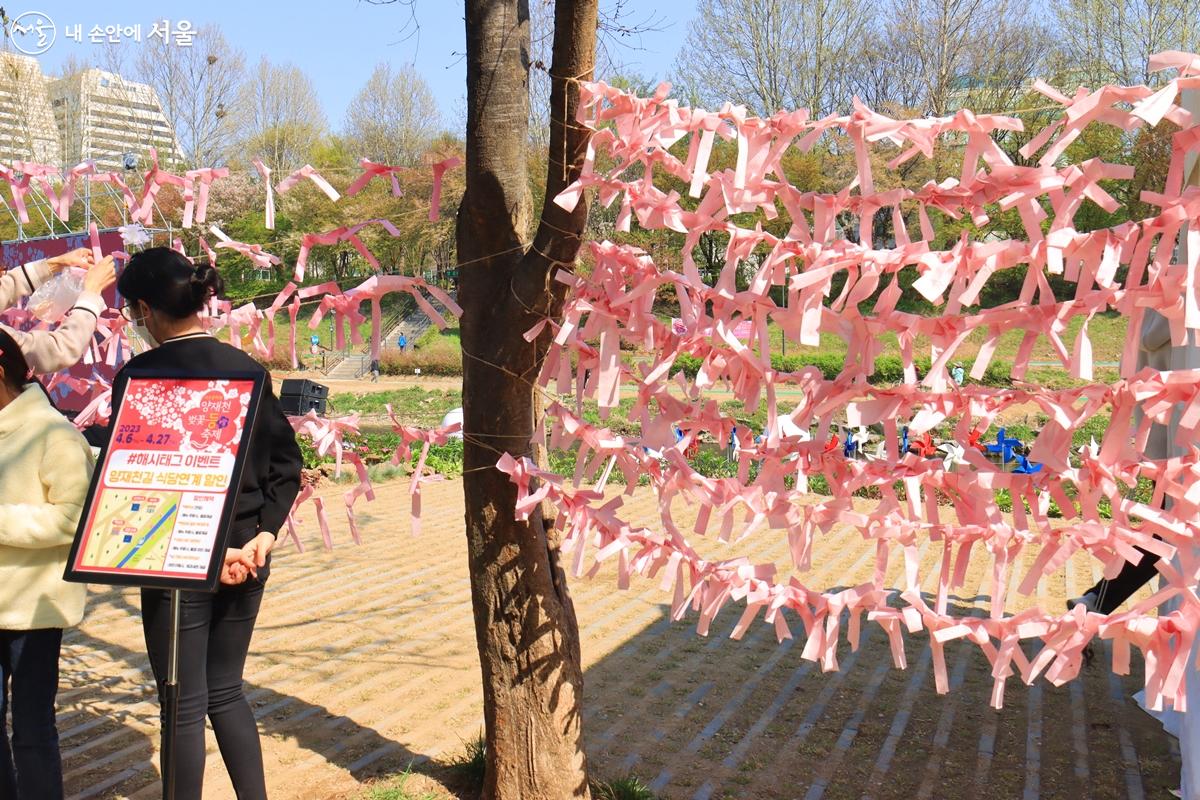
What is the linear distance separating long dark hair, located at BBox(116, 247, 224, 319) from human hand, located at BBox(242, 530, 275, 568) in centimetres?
66

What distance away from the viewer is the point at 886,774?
3.83 meters

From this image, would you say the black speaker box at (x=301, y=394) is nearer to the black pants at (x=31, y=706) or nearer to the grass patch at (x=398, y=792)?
the grass patch at (x=398, y=792)

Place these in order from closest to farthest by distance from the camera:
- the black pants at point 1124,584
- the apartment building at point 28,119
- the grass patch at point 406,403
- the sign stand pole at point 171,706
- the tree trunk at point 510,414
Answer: the sign stand pole at point 171,706 → the tree trunk at point 510,414 → the black pants at point 1124,584 → the grass patch at point 406,403 → the apartment building at point 28,119

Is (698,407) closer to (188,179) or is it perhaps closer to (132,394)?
(132,394)

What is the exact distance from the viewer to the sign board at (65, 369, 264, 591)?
2340 millimetres

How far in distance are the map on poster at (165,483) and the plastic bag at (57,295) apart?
1.44 meters

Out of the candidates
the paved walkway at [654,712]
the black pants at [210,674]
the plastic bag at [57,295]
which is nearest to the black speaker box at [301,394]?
the paved walkway at [654,712]

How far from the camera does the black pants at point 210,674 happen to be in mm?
2742

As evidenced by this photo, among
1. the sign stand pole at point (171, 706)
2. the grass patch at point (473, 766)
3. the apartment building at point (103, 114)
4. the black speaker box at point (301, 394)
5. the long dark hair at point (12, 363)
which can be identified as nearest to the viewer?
the sign stand pole at point (171, 706)

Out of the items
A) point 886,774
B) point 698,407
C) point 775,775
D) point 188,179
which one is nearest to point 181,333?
point 188,179

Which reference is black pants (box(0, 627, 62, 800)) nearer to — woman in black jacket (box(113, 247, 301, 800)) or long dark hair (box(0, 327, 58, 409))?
woman in black jacket (box(113, 247, 301, 800))

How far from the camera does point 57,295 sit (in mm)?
3730

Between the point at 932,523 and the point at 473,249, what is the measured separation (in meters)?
1.58

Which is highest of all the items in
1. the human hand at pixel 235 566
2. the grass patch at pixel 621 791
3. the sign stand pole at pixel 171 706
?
the human hand at pixel 235 566
